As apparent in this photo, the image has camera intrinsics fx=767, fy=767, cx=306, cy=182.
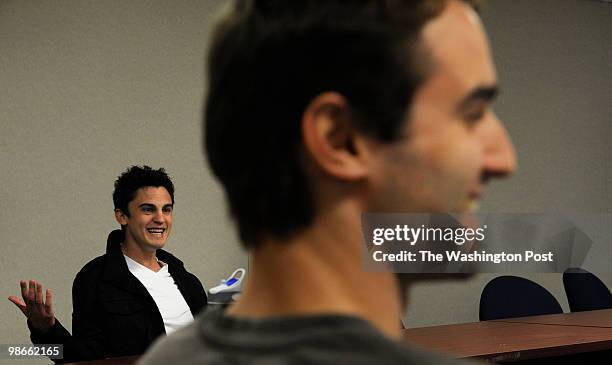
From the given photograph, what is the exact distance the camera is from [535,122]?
602 centimetres

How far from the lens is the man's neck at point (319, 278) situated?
46 centimetres

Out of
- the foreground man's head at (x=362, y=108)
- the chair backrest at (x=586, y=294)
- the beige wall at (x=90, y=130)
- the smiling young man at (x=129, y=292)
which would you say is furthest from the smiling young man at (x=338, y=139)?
the chair backrest at (x=586, y=294)

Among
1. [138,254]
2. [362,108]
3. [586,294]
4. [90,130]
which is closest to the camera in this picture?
[362,108]

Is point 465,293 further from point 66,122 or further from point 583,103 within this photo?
point 66,122

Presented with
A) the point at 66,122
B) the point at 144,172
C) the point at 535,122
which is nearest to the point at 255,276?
the point at 144,172

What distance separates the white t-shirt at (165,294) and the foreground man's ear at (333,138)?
3017 millimetres

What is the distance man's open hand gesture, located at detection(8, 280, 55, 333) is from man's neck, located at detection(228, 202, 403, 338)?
2.80 meters

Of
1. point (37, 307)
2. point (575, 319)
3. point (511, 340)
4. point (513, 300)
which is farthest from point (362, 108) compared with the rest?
point (513, 300)

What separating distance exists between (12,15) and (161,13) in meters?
0.90

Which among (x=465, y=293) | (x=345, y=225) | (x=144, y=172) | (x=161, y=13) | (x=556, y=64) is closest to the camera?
(x=345, y=225)

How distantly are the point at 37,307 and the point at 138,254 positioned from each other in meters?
0.58

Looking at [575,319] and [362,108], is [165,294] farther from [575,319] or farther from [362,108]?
[362,108]

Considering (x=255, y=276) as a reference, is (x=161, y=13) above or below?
above

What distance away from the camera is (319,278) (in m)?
0.46
